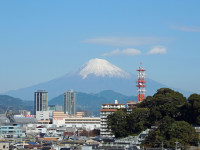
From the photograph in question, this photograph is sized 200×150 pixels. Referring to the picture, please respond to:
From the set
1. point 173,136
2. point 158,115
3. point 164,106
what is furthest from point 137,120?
point 173,136

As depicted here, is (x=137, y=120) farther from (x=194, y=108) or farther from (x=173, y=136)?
(x=173, y=136)

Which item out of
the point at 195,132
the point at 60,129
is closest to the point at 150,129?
the point at 195,132

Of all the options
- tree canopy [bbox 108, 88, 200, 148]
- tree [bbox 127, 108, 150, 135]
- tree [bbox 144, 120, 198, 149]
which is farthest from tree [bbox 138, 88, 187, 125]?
tree [bbox 144, 120, 198, 149]

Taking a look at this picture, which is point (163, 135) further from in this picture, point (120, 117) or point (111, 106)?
point (111, 106)

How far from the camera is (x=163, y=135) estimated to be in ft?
185

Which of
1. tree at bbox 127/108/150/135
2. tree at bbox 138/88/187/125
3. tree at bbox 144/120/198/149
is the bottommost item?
tree at bbox 144/120/198/149

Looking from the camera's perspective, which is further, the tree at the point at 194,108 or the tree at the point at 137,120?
the tree at the point at 137,120

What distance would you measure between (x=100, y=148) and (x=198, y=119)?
11731 mm

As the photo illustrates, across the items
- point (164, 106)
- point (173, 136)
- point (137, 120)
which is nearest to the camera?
point (173, 136)

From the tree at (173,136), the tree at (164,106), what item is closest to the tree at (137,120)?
the tree at (164,106)

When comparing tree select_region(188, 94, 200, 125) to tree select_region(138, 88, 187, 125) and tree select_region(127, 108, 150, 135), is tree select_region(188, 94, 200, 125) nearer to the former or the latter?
tree select_region(138, 88, 187, 125)

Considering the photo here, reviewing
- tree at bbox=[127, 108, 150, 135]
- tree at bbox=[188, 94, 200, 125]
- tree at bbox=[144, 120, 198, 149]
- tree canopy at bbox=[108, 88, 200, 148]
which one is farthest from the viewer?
tree at bbox=[127, 108, 150, 135]

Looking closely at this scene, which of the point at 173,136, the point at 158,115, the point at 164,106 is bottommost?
the point at 173,136

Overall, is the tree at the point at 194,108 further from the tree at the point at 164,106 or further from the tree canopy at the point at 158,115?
the tree at the point at 164,106
